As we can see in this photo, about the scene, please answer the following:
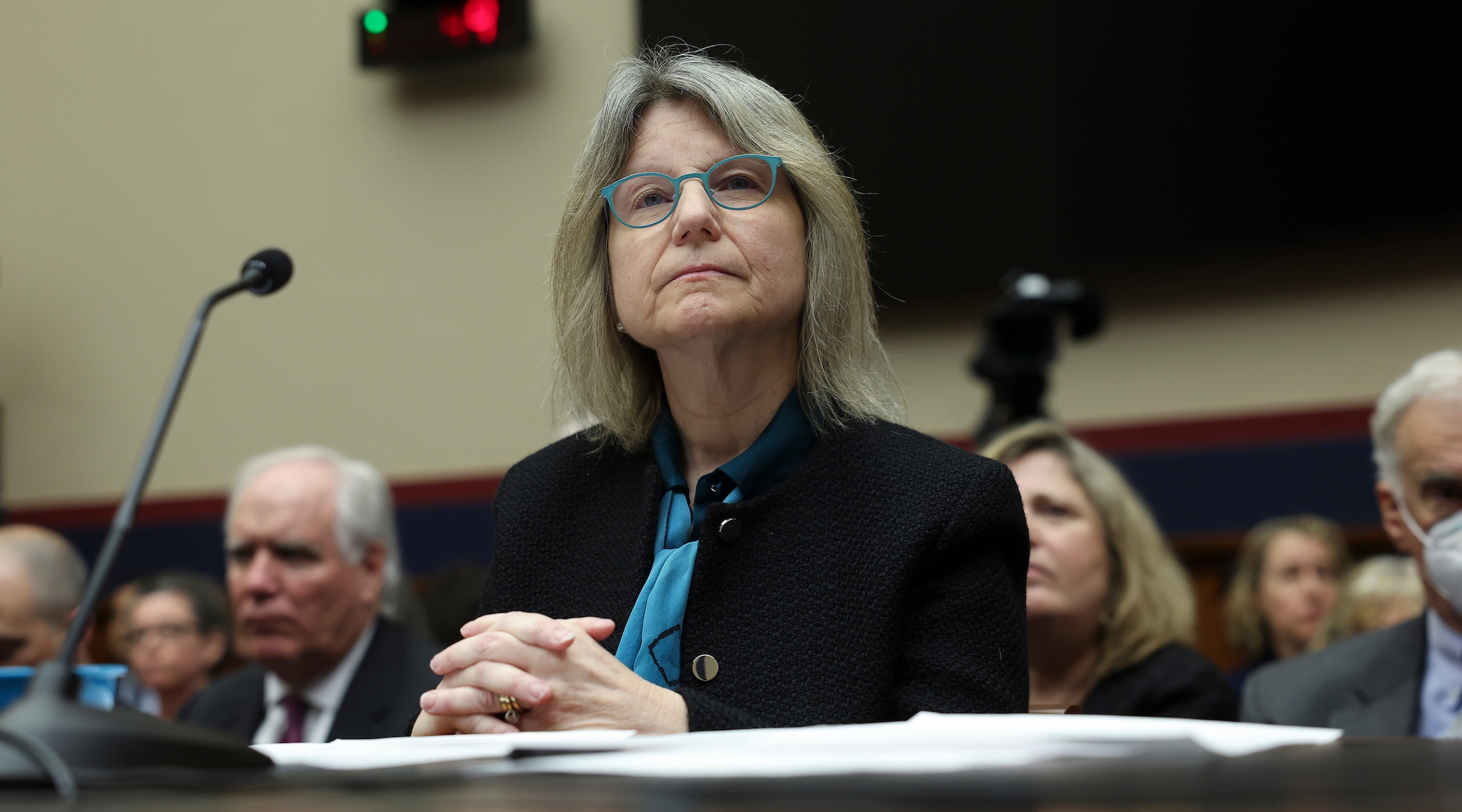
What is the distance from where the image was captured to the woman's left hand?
1.18 meters

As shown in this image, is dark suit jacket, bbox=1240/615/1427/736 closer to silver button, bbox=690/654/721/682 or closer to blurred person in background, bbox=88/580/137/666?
silver button, bbox=690/654/721/682

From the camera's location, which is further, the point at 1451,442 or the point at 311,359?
the point at 311,359

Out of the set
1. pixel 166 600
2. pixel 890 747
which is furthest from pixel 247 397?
pixel 890 747

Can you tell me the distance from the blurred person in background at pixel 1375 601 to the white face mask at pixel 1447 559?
1054 millimetres

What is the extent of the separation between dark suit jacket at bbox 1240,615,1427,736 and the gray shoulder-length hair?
1066 millimetres

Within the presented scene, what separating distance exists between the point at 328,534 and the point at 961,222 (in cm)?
260

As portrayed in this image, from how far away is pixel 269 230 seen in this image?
6.12m

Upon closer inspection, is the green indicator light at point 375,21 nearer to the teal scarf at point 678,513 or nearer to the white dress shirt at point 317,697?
the white dress shirt at point 317,697

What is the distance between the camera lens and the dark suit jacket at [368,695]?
2.62 meters

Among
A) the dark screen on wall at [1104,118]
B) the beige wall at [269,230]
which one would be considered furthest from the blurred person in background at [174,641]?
the dark screen on wall at [1104,118]

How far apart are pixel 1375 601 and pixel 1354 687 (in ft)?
3.28

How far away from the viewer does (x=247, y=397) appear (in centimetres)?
613

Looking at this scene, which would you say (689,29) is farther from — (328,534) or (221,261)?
(328,534)

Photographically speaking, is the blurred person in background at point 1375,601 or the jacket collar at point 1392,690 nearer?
the jacket collar at point 1392,690
